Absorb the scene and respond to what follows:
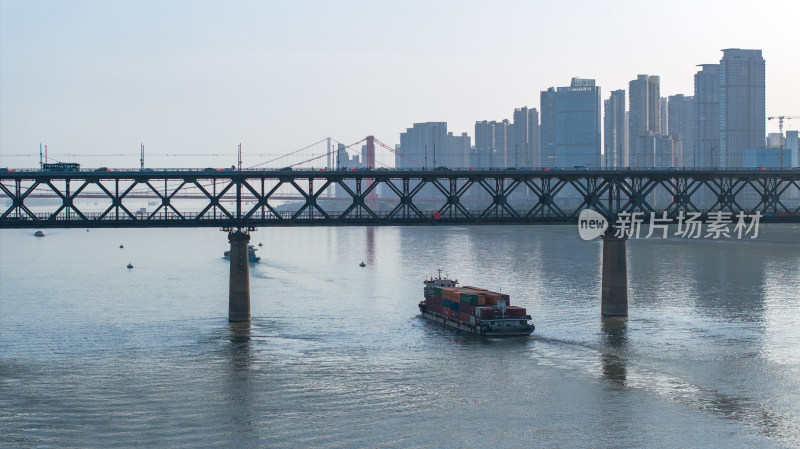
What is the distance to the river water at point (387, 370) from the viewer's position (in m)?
54.6

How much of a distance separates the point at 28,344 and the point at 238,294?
2037cm

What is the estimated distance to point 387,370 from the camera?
6969cm

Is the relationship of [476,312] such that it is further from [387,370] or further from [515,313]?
[387,370]

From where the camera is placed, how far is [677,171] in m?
102

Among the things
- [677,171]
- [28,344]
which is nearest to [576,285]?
[677,171]

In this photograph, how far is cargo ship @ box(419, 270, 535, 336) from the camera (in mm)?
85312

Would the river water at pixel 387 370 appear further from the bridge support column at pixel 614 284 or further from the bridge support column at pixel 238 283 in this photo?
the bridge support column at pixel 238 283

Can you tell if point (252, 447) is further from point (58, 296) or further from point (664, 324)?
point (58, 296)

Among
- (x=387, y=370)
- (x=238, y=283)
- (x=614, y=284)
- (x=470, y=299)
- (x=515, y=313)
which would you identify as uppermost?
(x=238, y=283)

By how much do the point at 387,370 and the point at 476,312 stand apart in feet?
65.2

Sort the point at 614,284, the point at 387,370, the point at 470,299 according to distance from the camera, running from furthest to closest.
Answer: the point at 614,284, the point at 470,299, the point at 387,370

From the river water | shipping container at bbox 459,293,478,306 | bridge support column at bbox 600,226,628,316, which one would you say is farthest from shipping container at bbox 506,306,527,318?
bridge support column at bbox 600,226,628,316

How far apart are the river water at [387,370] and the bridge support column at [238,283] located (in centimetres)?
228

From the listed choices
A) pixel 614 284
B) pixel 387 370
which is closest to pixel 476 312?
pixel 614 284
